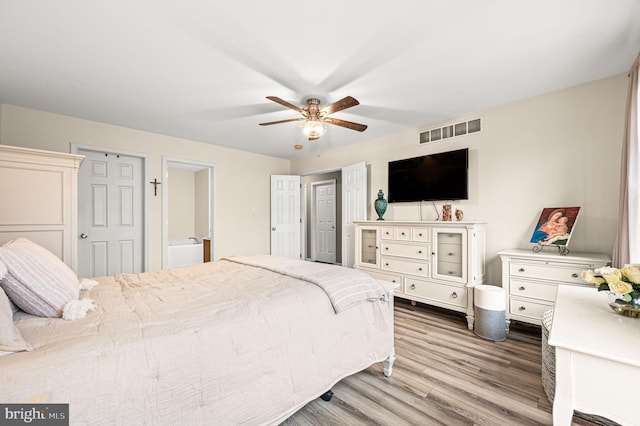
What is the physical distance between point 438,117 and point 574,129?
1.36 meters

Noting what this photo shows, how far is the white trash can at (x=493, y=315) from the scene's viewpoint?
8.61 ft

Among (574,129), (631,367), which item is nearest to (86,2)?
(631,367)

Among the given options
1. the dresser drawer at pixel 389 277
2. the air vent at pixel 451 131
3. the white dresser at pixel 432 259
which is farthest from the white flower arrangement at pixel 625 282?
the air vent at pixel 451 131

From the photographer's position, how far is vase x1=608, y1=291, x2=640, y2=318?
3.51ft

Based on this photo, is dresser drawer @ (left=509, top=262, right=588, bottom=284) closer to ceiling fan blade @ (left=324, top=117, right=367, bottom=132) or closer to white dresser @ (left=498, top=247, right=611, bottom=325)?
white dresser @ (left=498, top=247, right=611, bottom=325)

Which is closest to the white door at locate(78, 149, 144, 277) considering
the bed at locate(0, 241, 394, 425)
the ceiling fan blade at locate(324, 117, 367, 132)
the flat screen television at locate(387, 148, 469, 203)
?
the bed at locate(0, 241, 394, 425)

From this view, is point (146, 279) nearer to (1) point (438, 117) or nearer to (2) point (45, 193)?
(2) point (45, 193)

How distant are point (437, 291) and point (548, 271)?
3.55 feet

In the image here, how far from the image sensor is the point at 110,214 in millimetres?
3857

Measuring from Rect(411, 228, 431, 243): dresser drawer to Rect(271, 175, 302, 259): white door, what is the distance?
9.68 ft

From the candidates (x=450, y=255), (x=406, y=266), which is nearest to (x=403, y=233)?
(x=406, y=266)

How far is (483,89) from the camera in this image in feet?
9.10

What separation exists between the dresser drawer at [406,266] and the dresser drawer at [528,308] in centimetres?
87

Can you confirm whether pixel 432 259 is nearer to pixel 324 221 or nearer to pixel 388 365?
pixel 388 365
